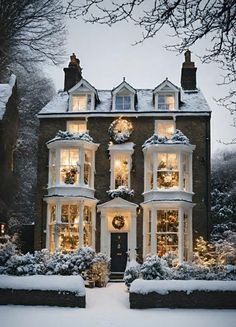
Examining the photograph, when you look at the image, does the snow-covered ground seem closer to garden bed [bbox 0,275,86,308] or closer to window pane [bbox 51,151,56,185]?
garden bed [bbox 0,275,86,308]

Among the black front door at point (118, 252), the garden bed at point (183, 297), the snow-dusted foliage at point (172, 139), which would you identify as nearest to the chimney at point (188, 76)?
the snow-dusted foliage at point (172, 139)

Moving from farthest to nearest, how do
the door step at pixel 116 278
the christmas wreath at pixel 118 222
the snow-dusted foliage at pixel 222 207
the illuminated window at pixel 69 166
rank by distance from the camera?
1. the snow-dusted foliage at pixel 222 207
2. the christmas wreath at pixel 118 222
3. the illuminated window at pixel 69 166
4. the door step at pixel 116 278

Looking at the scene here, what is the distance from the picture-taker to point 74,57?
3069cm

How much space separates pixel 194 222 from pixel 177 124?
5.28 metres

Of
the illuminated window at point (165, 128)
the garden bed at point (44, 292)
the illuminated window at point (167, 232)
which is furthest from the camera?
the illuminated window at point (165, 128)

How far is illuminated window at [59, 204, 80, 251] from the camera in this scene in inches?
997

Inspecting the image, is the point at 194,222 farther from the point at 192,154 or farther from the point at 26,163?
the point at 26,163

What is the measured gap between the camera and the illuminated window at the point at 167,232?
25.0 meters

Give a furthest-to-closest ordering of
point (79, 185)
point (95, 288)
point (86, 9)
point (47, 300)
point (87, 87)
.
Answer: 1. point (87, 87)
2. point (79, 185)
3. point (95, 288)
4. point (47, 300)
5. point (86, 9)

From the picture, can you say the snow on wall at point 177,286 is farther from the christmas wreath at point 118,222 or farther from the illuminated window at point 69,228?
the christmas wreath at point 118,222

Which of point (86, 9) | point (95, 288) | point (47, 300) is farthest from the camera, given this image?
point (95, 288)

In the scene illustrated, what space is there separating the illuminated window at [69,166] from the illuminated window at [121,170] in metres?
2.16

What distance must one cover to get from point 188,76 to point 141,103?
12.1 ft

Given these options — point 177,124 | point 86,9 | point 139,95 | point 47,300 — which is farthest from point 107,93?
point 86,9
